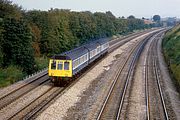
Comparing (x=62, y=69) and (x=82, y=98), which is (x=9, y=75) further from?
(x=82, y=98)

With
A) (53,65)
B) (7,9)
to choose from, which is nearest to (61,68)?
(53,65)

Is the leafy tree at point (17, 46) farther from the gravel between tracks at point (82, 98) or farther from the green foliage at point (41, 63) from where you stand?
the gravel between tracks at point (82, 98)

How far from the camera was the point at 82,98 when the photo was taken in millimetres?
25812

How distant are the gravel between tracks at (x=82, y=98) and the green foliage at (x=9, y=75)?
22.2ft

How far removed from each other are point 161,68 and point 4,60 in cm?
1897

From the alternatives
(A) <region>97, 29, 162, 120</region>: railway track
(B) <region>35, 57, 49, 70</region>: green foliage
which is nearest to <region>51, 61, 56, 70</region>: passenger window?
(A) <region>97, 29, 162, 120</region>: railway track

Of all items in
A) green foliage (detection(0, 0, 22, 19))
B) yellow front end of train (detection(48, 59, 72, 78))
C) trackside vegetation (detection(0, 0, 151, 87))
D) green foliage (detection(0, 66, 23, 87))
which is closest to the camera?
yellow front end of train (detection(48, 59, 72, 78))

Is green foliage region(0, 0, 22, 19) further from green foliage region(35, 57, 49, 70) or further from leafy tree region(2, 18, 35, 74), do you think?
green foliage region(35, 57, 49, 70)

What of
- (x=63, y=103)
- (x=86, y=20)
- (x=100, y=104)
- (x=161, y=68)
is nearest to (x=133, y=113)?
(x=100, y=104)

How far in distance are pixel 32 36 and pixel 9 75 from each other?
50.4 ft

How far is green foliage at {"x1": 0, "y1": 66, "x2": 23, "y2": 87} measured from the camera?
105ft

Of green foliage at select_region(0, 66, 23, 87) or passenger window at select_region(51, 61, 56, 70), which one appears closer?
passenger window at select_region(51, 61, 56, 70)

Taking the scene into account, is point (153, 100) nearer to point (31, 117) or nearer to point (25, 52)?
point (31, 117)

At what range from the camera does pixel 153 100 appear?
987 inches
